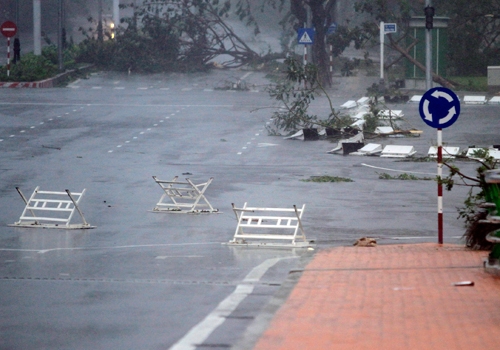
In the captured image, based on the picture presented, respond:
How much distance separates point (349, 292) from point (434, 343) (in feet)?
7.94

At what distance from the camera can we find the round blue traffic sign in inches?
554

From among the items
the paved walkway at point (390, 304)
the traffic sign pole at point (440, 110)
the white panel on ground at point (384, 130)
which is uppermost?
the traffic sign pole at point (440, 110)

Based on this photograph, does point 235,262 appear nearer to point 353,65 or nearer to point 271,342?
point 271,342

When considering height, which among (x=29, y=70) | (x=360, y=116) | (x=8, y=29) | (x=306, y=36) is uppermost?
(x=8, y=29)

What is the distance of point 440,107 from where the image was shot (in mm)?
14133

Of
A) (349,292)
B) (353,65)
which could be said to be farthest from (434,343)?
(353,65)

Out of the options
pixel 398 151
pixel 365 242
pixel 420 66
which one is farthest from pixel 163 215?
pixel 420 66

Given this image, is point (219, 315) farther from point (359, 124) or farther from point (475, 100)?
point (475, 100)

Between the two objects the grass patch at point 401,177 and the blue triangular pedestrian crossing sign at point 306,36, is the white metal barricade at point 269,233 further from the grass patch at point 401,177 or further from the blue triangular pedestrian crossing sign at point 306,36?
the blue triangular pedestrian crossing sign at point 306,36

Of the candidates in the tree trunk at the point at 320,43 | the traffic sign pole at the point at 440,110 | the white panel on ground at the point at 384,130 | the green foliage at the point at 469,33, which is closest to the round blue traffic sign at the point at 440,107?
the traffic sign pole at the point at 440,110

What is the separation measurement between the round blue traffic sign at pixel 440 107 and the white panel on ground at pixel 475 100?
998 inches

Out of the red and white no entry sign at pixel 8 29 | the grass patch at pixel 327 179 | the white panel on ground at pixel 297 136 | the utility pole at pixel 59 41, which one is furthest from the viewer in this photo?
the red and white no entry sign at pixel 8 29

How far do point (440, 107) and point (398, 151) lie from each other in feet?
38.3

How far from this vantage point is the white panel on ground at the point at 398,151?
25516mm
